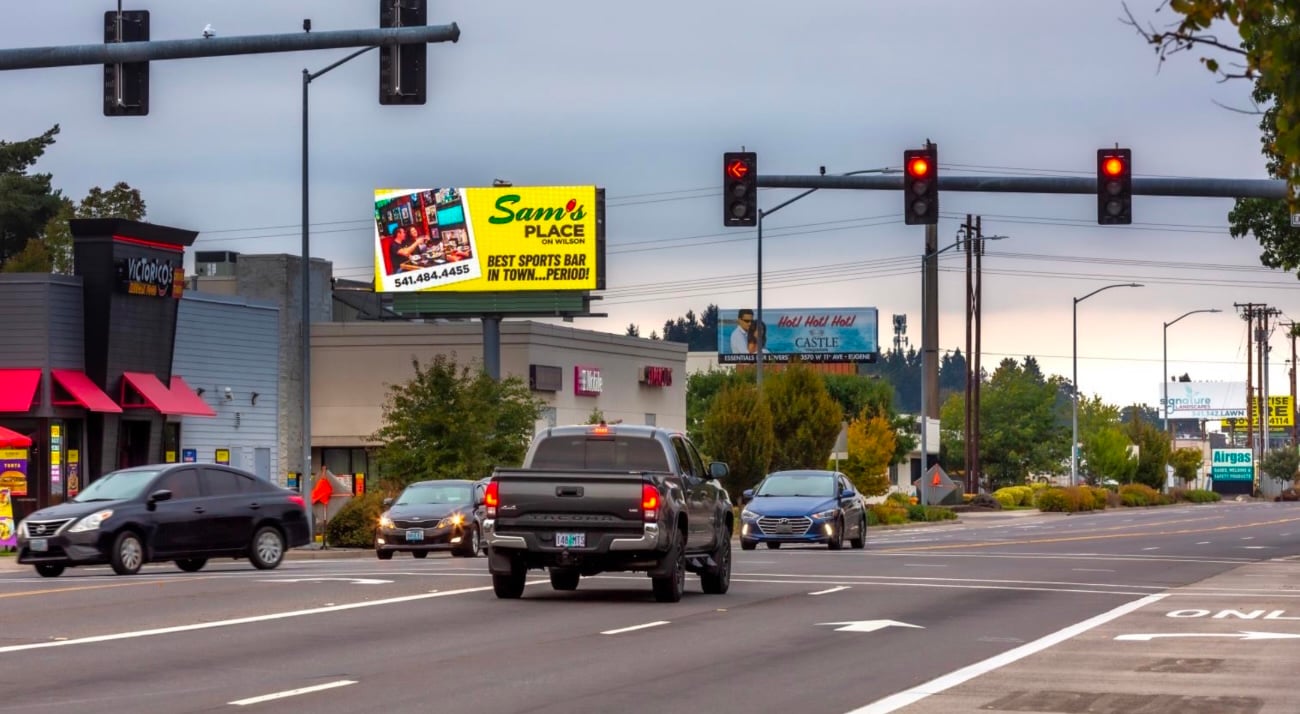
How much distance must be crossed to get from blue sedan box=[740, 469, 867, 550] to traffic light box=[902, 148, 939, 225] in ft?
32.8

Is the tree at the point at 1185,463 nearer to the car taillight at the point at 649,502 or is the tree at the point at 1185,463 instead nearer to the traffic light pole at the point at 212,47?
the car taillight at the point at 649,502

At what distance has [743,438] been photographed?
195 feet

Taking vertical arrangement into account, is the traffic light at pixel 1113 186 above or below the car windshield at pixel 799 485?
above

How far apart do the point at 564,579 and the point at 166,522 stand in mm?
6963

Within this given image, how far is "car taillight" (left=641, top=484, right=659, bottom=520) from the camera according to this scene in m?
21.3

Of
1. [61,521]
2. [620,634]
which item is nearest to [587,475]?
[620,634]

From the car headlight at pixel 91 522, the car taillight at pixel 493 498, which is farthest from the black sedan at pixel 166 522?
the car taillight at pixel 493 498

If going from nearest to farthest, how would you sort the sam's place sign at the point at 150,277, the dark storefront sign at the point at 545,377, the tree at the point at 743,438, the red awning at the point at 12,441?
the red awning at the point at 12,441 < the sam's place sign at the point at 150,277 < the tree at the point at 743,438 < the dark storefront sign at the point at 545,377

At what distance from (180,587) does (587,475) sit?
17.5ft

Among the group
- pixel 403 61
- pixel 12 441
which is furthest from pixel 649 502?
pixel 12 441

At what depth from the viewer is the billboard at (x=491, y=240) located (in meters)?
63.4

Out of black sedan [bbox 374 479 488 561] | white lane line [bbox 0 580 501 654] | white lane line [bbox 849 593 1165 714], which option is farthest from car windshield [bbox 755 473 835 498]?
white lane line [bbox 849 593 1165 714]

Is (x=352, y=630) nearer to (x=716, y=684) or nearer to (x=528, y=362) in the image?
(x=716, y=684)

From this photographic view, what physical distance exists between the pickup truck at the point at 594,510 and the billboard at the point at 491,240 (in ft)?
133
